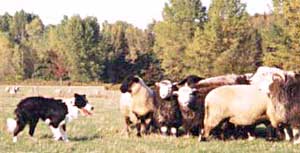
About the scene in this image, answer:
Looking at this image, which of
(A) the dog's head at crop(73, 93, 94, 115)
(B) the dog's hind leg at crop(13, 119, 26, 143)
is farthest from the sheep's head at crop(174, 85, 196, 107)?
(B) the dog's hind leg at crop(13, 119, 26, 143)

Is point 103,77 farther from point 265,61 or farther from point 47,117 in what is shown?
point 47,117

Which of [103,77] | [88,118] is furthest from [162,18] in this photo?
[88,118]

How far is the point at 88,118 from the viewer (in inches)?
890

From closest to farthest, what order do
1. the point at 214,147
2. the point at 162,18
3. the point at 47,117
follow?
1. the point at 214,147
2. the point at 47,117
3. the point at 162,18

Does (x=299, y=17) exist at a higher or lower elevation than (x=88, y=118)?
higher

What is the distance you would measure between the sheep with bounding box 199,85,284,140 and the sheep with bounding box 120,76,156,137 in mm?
1639

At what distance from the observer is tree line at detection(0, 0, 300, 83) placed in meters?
45.8

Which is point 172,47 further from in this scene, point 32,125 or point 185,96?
point 32,125

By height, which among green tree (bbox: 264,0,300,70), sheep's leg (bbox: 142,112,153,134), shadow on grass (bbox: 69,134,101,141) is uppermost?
green tree (bbox: 264,0,300,70)

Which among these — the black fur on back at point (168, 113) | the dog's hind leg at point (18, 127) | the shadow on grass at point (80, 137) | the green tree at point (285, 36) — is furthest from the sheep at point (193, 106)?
the green tree at point (285, 36)

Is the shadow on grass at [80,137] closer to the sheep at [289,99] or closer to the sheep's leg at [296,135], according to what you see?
the sheep at [289,99]

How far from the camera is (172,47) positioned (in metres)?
61.1

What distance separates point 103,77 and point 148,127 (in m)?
68.6

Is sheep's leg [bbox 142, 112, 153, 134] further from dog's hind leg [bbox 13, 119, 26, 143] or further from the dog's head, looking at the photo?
dog's hind leg [bbox 13, 119, 26, 143]
